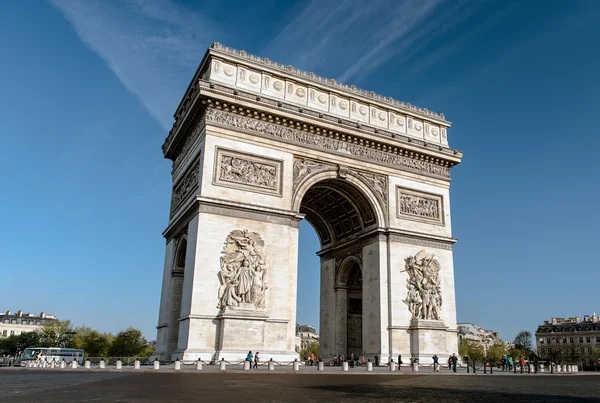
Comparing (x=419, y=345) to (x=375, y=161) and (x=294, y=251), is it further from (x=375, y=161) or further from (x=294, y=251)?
(x=375, y=161)

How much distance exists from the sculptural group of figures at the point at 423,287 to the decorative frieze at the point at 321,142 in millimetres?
5151

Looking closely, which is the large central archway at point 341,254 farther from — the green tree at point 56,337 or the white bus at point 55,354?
the green tree at point 56,337

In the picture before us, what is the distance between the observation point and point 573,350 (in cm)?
7969

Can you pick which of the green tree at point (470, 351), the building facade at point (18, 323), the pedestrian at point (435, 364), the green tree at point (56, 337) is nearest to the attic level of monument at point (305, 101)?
the pedestrian at point (435, 364)

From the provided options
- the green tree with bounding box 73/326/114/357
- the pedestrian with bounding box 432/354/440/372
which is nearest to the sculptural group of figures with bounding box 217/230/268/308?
the pedestrian with bounding box 432/354/440/372

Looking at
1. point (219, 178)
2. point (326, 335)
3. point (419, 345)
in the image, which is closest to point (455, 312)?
point (419, 345)

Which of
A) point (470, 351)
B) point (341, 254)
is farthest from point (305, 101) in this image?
point (470, 351)

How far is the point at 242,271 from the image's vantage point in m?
22.2

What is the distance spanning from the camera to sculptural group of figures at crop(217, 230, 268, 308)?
21781 millimetres

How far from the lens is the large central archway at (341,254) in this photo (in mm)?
27875

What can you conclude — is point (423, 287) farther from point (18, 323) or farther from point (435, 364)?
point (18, 323)

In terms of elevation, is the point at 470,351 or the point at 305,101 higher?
the point at 305,101

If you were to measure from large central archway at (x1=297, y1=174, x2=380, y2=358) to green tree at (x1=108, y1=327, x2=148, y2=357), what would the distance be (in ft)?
127

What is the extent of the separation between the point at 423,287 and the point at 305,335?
103m
